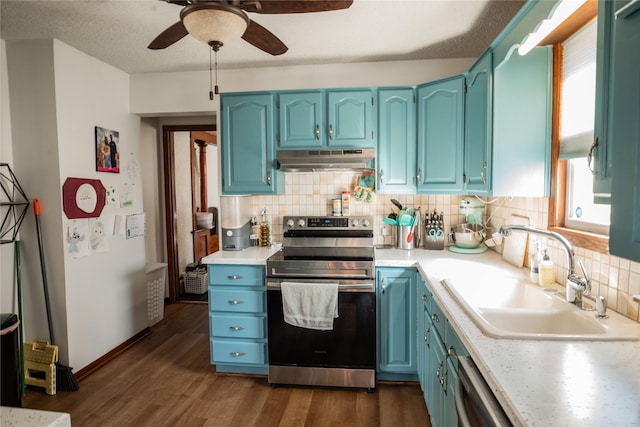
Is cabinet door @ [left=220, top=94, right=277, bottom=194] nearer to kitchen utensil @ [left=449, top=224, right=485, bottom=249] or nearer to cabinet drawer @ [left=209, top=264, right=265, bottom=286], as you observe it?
cabinet drawer @ [left=209, top=264, right=265, bottom=286]

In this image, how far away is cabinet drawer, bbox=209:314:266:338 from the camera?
2.57 m

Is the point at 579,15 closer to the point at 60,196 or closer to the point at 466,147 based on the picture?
the point at 466,147

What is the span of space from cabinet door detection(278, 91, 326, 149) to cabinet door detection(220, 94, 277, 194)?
92 mm

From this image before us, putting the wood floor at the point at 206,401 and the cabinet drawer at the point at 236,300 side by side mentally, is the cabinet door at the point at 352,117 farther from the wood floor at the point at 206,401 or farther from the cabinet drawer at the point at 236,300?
the wood floor at the point at 206,401

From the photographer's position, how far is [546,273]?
1710 millimetres

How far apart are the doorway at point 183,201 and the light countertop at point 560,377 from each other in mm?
3398

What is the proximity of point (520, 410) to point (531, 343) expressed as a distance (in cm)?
39

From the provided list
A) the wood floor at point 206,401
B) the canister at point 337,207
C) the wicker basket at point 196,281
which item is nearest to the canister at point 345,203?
the canister at point 337,207

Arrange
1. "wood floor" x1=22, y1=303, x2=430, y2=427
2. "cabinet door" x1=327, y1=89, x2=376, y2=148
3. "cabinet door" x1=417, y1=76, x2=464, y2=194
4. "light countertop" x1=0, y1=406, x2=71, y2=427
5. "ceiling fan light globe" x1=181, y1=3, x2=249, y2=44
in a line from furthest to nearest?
"cabinet door" x1=327, y1=89, x2=376, y2=148 < "cabinet door" x1=417, y1=76, x2=464, y2=194 < "wood floor" x1=22, y1=303, x2=430, y2=427 < "ceiling fan light globe" x1=181, y1=3, x2=249, y2=44 < "light countertop" x1=0, y1=406, x2=71, y2=427

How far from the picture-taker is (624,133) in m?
0.80

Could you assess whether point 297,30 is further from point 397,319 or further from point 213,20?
→ point 397,319

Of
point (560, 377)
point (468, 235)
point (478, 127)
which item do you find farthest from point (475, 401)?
point (468, 235)

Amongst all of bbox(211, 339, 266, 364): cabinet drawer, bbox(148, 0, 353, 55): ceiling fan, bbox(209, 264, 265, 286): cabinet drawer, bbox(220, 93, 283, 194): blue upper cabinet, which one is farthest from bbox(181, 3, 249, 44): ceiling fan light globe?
bbox(211, 339, 266, 364): cabinet drawer

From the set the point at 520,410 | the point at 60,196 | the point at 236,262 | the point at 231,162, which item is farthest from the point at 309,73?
the point at 520,410
